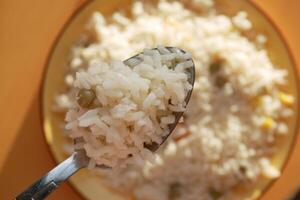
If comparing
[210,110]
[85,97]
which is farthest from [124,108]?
[210,110]

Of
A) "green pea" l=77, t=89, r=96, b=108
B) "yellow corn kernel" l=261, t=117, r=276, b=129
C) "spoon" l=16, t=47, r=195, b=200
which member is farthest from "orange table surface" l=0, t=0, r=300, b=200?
"green pea" l=77, t=89, r=96, b=108

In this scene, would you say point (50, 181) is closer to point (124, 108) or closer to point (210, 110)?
point (124, 108)

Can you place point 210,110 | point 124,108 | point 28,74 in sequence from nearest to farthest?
point 124,108, point 210,110, point 28,74

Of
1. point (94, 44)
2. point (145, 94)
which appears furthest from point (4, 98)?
point (145, 94)

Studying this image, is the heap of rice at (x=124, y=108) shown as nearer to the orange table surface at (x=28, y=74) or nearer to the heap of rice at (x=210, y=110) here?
the heap of rice at (x=210, y=110)

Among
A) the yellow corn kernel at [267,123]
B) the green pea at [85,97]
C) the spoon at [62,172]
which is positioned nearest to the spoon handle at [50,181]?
the spoon at [62,172]
